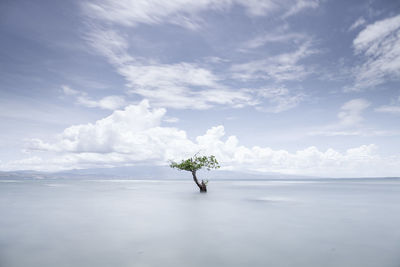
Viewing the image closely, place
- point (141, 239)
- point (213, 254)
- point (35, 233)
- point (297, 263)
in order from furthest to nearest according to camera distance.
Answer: point (35, 233), point (141, 239), point (213, 254), point (297, 263)

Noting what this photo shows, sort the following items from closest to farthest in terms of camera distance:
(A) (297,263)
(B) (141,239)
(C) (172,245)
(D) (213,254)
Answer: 1. (A) (297,263)
2. (D) (213,254)
3. (C) (172,245)
4. (B) (141,239)

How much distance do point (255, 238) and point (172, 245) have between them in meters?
5.02

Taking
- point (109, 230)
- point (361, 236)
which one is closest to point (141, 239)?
point (109, 230)

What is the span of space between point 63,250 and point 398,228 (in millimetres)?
22567

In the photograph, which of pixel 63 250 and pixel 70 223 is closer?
pixel 63 250

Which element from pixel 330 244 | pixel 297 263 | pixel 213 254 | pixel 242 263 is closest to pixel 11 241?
pixel 213 254

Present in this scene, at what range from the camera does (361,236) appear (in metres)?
15.0

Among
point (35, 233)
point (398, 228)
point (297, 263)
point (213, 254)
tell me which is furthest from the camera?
point (398, 228)

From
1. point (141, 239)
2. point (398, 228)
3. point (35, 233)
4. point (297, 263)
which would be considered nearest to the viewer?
point (297, 263)

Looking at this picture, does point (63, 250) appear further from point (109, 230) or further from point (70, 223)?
point (70, 223)

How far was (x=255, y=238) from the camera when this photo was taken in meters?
14.4

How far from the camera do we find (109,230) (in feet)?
54.4

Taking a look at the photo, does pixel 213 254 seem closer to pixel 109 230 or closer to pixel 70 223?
pixel 109 230

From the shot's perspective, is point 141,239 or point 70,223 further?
point 70,223
